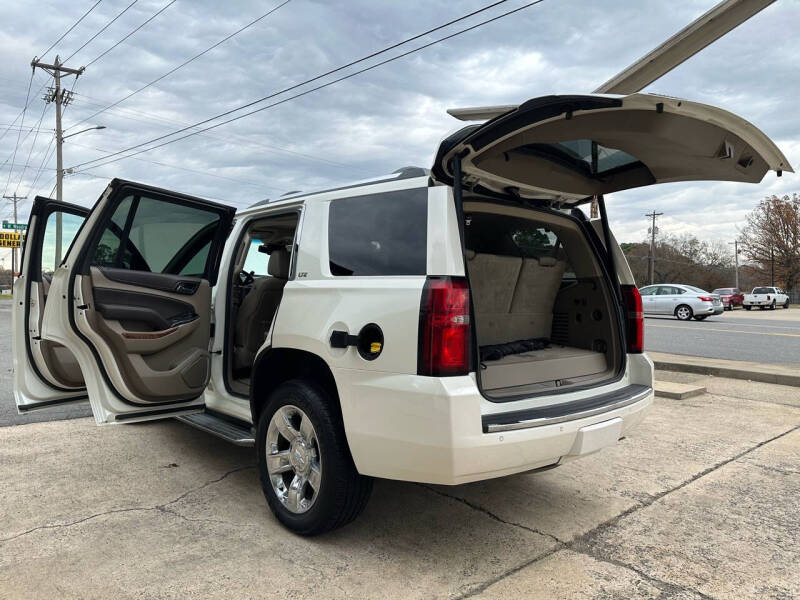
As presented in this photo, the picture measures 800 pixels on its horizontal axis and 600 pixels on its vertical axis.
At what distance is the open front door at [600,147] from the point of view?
259cm

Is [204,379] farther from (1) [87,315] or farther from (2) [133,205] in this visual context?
(2) [133,205]

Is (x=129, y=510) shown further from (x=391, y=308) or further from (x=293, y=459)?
(x=391, y=308)

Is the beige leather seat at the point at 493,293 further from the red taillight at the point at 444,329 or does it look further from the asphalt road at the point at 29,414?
the asphalt road at the point at 29,414

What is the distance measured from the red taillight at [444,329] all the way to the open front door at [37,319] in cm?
293

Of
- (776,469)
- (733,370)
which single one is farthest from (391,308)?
(733,370)

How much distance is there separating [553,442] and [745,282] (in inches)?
3410

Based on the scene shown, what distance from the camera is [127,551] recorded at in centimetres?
296

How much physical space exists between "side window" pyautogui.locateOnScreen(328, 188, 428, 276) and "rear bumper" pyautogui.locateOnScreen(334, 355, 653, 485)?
565mm

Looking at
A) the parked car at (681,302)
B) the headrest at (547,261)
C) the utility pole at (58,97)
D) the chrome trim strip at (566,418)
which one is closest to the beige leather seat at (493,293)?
the headrest at (547,261)

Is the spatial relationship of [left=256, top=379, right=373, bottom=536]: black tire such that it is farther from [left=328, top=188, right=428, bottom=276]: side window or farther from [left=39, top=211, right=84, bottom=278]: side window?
[left=39, top=211, right=84, bottom=278]: side window

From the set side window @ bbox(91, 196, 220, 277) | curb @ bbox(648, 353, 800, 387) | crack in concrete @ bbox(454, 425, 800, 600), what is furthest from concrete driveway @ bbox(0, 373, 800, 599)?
curb @ bbox(648, 353, 800, 387)

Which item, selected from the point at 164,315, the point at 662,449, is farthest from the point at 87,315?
the point at 662,449

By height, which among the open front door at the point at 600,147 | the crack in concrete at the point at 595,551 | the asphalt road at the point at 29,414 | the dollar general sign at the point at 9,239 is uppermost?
the dollar general sign at the point at 9,239

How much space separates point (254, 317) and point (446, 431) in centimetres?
261
